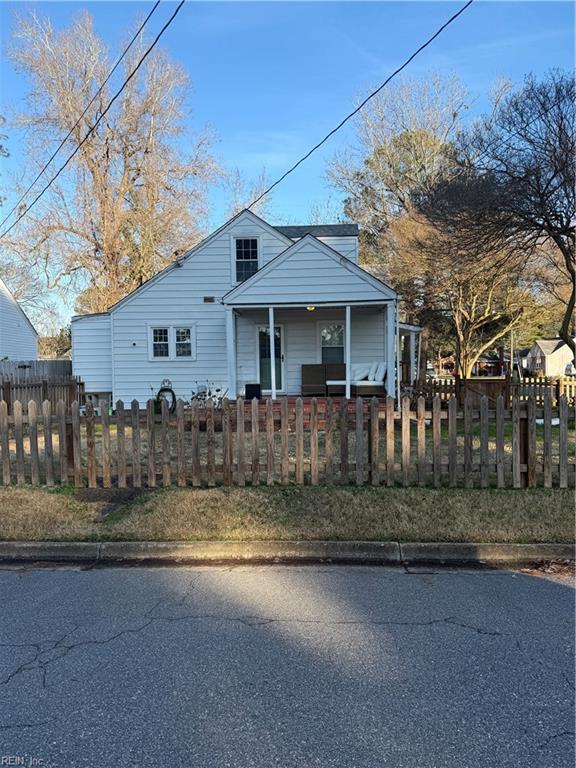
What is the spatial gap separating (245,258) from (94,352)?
580 cm

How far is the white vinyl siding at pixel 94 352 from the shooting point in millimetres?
17766

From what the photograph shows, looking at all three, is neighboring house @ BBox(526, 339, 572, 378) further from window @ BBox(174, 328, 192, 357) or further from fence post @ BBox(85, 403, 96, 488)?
fence post @ BBox(85, 403, 96, 488)

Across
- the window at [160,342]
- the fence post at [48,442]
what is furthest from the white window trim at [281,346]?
the fence post at [48,442]

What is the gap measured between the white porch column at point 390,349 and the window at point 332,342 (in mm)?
2223

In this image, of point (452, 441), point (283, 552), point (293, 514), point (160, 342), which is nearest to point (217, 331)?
point (160, 342)

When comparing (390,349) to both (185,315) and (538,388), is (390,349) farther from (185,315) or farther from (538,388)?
(185,315)

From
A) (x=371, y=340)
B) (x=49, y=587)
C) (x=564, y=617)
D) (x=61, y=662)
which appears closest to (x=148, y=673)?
(x=61, y=662)

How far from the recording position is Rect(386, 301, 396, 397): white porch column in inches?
566

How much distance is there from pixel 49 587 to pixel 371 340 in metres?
13.5

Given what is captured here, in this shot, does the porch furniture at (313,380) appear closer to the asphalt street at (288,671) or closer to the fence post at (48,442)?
the fence post at (48,442)

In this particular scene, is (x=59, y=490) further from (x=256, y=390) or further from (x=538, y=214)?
(x=538, y=214)

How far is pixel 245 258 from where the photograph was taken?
17188 mm

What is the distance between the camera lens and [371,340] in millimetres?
16906

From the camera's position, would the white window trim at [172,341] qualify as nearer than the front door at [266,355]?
No
